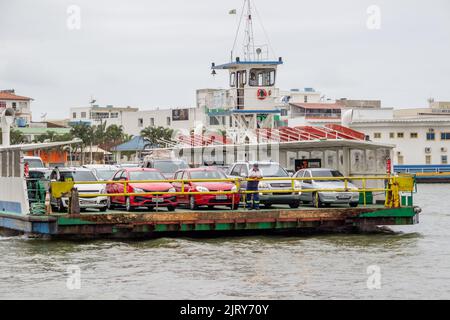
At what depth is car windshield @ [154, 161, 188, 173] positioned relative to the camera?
120 feet

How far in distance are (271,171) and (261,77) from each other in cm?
1748

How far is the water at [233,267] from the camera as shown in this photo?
1903cm

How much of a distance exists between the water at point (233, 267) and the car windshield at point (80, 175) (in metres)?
2.93

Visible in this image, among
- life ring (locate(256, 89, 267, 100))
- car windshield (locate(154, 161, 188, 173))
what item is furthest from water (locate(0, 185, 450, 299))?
life ring (locate(256, 89, 267, 100))

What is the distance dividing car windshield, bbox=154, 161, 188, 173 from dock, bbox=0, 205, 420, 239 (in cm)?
770

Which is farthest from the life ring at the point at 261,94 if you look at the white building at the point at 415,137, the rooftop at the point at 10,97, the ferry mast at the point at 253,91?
the rooftop at the point at 10,97

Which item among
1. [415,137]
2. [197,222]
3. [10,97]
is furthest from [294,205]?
[10,97]

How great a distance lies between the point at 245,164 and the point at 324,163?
753cm

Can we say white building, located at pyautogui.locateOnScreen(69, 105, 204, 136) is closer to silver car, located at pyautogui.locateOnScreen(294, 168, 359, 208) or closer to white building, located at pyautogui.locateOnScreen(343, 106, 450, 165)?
white building, located at pyautogui.locateOnScreen(343, 106, 450, 165)

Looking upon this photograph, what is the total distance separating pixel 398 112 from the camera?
5207 inches

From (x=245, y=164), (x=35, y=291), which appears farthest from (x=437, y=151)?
(x=35, y=291)

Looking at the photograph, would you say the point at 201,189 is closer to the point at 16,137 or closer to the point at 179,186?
the point at 179,186
